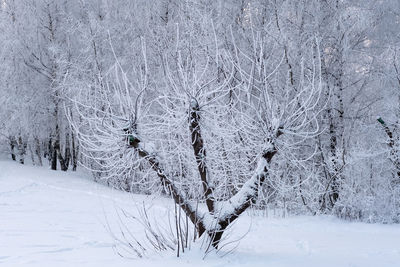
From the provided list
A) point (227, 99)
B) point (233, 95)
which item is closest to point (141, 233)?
point (227, 99)

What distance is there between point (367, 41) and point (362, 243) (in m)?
6.32

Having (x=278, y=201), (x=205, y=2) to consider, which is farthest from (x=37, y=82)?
(x=278, y=201)

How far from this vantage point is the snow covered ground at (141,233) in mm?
4027

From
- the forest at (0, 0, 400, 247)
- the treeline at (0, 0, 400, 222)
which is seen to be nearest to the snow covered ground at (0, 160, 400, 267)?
the forest at (0, 0, 400, 247)

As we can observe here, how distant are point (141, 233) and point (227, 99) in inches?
181

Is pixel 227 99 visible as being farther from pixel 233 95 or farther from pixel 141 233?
pixel 141 233

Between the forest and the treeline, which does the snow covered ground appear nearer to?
the forest

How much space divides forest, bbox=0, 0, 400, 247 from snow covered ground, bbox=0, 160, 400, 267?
576 millimetres

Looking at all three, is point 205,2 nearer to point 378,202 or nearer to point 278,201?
point 278,201

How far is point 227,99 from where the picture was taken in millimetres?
9641

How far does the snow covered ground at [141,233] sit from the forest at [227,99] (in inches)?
22.7

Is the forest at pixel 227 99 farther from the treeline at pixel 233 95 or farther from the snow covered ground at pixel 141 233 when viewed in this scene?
the snow covered ground at pixel 141 233

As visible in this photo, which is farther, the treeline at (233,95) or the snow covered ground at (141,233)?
the treeline at (233,95)

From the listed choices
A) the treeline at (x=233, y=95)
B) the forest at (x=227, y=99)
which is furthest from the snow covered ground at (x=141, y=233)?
the treeline at (x=233, y=95)
